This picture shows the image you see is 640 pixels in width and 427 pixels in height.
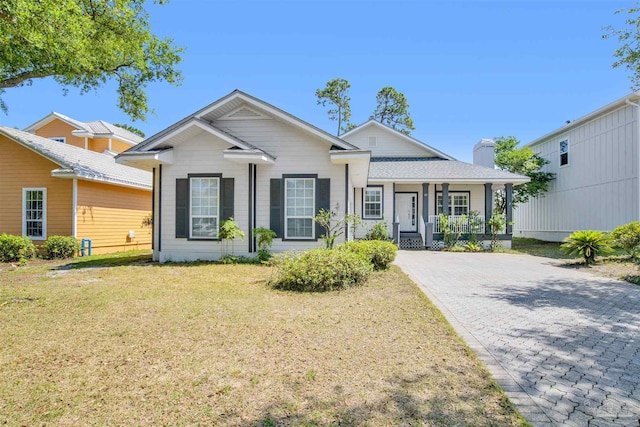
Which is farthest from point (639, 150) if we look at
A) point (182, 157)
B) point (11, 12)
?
point (11, 12)

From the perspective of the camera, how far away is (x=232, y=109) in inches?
475

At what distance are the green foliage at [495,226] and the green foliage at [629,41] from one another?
24.3 feet

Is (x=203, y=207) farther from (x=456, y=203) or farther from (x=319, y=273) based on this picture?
(x=456, y=203)

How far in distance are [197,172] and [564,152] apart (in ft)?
68.6

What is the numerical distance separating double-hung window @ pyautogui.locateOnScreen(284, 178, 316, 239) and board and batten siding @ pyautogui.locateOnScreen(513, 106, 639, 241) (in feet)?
47.2

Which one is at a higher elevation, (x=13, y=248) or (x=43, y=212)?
(x=43, y=212)

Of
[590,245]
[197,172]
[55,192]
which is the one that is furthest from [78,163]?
[590,245]

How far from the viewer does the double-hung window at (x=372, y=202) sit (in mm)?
18250

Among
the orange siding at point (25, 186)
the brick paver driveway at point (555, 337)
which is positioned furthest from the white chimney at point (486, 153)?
the orange siding at point (25, 186)

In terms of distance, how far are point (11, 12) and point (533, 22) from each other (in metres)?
14.2

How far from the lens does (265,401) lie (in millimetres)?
2990

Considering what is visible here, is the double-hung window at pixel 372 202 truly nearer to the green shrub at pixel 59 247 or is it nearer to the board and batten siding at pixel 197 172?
the board and batten siding at pixel 197 172

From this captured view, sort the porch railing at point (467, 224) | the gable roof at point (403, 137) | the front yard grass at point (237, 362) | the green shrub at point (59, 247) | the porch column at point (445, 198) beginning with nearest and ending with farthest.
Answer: the front yard grass at point (237, 362) < the green shrub at point (59, 247) < the porch railing at point (467, 224) < the porch column at point (445, 198) < the gable roof at point (403, 137)

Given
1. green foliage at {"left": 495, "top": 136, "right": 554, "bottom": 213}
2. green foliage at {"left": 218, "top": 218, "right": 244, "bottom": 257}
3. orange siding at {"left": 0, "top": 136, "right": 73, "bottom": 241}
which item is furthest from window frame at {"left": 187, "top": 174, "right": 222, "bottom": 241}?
green foliage at {"left": 495, "top": 136, "right": 554, "bottom": 213}
